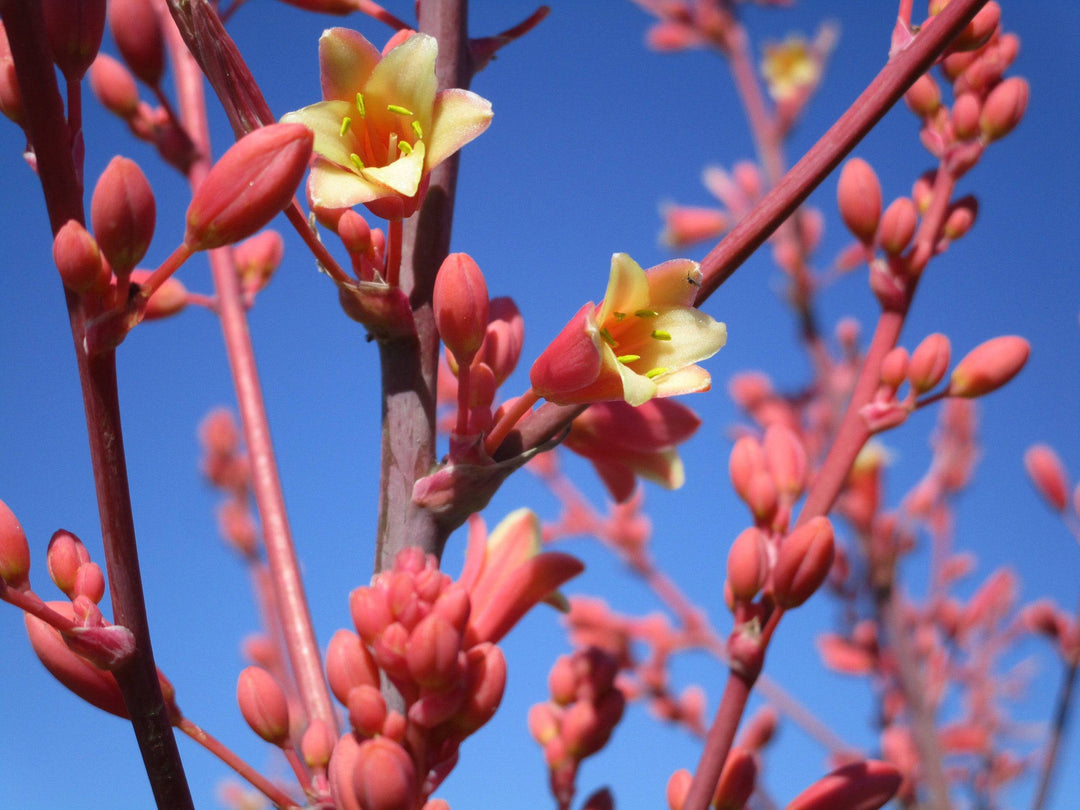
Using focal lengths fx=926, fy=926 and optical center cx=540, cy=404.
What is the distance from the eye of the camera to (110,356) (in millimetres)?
513

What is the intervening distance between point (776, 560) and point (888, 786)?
0.66 ft

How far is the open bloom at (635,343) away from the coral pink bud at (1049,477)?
88 cm

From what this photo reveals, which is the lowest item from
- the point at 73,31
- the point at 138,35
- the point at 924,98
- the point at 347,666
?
the point at 347,666

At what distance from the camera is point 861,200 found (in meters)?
0.90

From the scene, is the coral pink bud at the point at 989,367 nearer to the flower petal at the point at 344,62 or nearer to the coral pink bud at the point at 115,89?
the flower petal at the point at 344,62

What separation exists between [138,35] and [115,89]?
75 millimetres

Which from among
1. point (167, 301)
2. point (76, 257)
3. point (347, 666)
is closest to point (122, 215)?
point (76, 257)

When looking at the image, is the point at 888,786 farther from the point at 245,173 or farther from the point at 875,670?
the point at 875,670

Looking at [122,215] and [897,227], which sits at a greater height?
[897,227]

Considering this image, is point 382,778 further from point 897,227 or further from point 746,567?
point 897,227

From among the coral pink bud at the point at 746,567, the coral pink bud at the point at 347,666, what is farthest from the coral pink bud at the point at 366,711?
the coral pink bud at the point at 746,567

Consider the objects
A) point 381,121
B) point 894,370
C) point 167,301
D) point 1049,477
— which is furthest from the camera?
point 1049,477

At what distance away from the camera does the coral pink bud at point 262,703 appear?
682 millimetres

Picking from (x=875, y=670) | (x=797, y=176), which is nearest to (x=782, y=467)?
(x=797, y=176)
